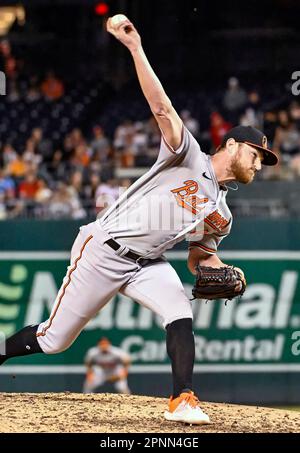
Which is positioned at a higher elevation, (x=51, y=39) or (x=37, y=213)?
(x=51, y=39)

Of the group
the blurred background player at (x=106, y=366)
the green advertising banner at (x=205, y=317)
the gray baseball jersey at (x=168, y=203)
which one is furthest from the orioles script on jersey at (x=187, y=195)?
the blurred background player at (x=106, y=366)

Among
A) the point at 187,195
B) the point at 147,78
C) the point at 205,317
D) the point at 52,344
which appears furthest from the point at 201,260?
the point at 205,317

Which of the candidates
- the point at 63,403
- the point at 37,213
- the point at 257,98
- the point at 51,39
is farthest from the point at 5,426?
the point at 51,39

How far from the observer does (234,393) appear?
→ 9.27 m

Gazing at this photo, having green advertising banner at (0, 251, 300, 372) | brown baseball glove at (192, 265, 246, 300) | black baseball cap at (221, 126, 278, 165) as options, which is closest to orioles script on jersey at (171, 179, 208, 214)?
black baseball cap at (221, 126, 278, 165)

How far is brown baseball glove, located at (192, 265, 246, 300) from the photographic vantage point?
5242mm

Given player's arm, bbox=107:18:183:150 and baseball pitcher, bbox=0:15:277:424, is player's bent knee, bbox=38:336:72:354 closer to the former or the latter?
baseball pitcher, bbox=0:15:277:424

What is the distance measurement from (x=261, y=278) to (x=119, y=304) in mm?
1435

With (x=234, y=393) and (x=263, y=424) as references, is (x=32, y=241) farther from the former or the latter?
Answer: (x=263, y=424)

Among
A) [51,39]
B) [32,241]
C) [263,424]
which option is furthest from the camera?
[51,39]

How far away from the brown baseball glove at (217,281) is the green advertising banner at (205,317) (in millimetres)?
3678

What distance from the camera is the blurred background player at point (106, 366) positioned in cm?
913

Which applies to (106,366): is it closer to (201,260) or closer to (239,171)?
(201,260)

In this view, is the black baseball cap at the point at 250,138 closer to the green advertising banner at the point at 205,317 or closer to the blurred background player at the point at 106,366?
the green advertising banner at the point at 205,317
